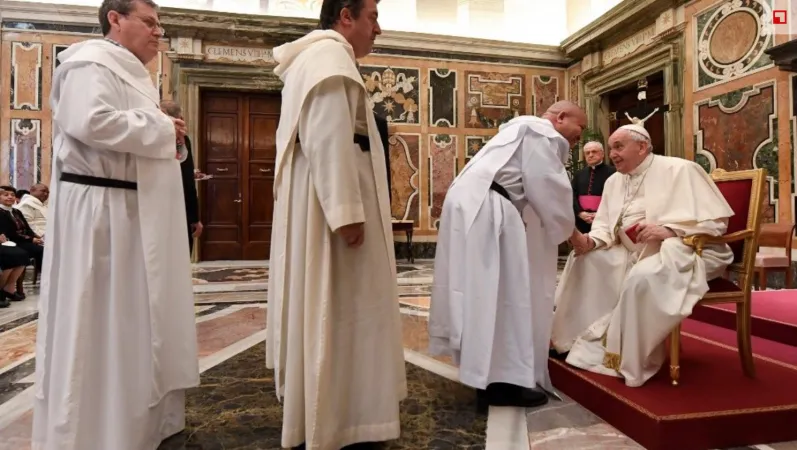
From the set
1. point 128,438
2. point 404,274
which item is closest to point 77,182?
point 128,438

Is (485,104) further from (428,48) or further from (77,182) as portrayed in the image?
(77,182)

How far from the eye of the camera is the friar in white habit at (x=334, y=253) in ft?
5.29

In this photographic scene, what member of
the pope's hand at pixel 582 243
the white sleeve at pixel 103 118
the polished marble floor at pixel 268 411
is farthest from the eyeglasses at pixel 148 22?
the pope's hand at pixel 582 243

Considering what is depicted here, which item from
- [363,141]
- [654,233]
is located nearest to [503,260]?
[654,233]

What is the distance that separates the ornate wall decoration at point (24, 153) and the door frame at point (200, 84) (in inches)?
82.6

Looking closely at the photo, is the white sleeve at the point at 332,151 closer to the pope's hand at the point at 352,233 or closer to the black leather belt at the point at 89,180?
the pope's hand at the point at 352,233

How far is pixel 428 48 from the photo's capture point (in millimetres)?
8719

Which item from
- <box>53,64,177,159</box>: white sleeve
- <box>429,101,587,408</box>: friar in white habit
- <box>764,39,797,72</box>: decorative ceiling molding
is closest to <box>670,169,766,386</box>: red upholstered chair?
<box>429,101,587,408</box>: friar in white habit

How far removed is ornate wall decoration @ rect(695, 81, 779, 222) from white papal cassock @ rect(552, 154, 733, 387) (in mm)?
3927

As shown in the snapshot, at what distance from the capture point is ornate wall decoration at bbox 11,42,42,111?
751cm

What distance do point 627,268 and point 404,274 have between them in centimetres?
425

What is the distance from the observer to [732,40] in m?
6.03

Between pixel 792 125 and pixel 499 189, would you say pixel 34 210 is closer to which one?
pixel 499 189

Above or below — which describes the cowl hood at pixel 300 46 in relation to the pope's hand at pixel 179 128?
above
